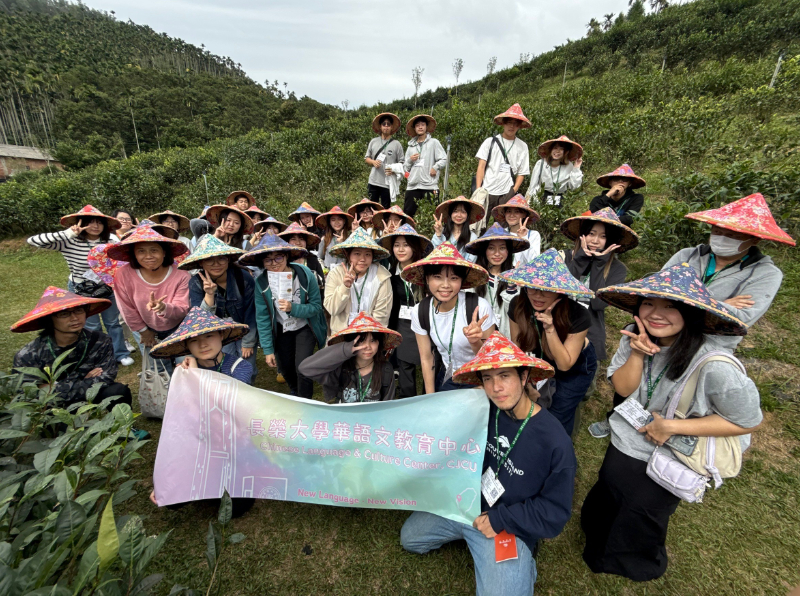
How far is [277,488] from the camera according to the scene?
107 inches

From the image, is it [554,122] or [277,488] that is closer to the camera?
[277,488]

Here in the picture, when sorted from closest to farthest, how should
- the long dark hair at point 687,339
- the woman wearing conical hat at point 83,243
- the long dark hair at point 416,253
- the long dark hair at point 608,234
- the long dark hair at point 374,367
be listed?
the long dark hair at point 687,339
the long dark hair at point 374,367
the long dark hair at point 608,234
the long dark hair at point 416,253
the woman wearing conical hat at point 83,243

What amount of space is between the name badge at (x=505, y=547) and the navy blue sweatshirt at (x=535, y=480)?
6 centimetres

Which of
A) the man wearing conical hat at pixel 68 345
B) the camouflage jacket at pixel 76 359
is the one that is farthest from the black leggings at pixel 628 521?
the camouflage jacket at pixel 76 359

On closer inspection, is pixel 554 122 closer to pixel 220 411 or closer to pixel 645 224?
pixel 645 224

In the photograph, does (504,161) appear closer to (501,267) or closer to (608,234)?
A: (608,234)

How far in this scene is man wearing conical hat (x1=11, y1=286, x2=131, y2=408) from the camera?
296 centimetres

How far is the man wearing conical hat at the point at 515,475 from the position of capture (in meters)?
2.11

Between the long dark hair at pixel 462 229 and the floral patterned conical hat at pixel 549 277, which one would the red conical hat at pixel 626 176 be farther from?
the floral patterned conical hat at pixel 549 277

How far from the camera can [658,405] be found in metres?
2.18

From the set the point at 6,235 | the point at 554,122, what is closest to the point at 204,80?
the point at 6,235

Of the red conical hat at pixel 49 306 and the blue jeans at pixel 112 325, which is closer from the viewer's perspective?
the red conical hat at pixel 49 306

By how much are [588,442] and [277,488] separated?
10.7 ft

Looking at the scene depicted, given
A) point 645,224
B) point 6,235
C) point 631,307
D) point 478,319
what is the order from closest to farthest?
point 631,307
point 478,319
point 645,224
point 6,235
